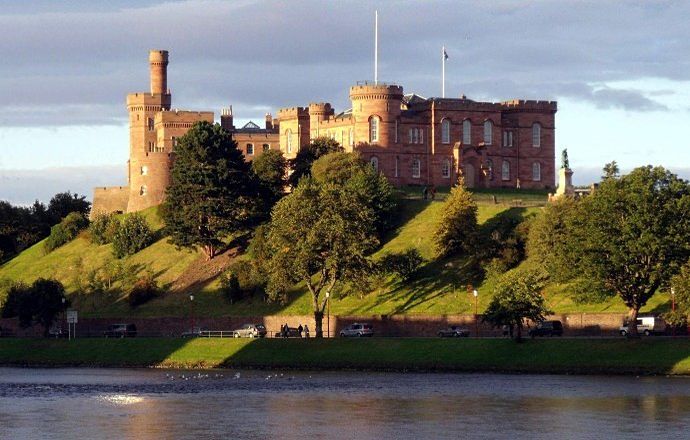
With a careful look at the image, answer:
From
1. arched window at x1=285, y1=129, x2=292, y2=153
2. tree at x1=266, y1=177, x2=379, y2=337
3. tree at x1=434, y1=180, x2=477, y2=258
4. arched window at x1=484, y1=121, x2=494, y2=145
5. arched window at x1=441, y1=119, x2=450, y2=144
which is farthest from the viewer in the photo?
arched window at x1=285, y1=129, x2=292, y2=153

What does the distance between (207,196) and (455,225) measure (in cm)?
3027

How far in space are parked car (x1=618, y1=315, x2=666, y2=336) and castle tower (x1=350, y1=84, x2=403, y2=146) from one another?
5961 cm

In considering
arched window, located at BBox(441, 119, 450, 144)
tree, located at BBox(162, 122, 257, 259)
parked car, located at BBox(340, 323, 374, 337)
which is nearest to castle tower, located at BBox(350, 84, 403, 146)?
arched window, located at BBox(441, 119, 450, 144)

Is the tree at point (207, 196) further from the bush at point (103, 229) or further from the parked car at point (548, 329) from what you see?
the parked car at point (548, 329)

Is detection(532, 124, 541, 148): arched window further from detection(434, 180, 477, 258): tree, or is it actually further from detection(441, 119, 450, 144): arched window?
detection(434, 180, 477, 258): tree

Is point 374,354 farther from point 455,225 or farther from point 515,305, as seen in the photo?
point 455,225

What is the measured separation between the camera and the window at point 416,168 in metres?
167

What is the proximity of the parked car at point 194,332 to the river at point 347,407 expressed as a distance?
26343 mm

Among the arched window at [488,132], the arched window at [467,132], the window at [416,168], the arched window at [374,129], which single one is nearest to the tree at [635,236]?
the arched window at [374,129]

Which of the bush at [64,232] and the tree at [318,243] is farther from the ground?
the bush at [64,232]

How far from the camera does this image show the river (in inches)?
2685

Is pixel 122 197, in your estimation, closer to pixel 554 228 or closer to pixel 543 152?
pixel 543 152

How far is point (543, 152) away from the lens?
17412 cm

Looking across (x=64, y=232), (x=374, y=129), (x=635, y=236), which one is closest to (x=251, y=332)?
→ (x=635, y=236)
